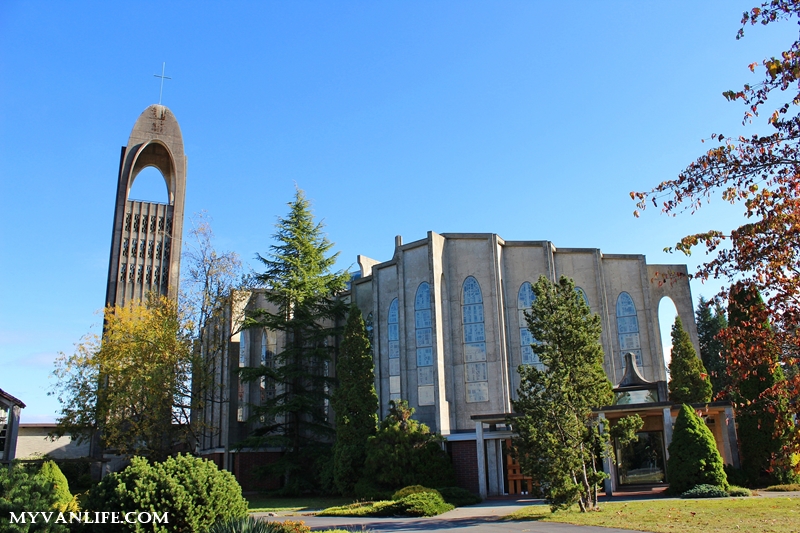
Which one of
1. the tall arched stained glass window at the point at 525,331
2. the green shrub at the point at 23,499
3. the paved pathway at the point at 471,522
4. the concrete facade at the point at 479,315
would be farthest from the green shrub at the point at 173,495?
the tall arched stained glass window at the point at 525,331

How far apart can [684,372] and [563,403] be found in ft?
57.5

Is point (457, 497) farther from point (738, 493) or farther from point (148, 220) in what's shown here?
point (148, 220)

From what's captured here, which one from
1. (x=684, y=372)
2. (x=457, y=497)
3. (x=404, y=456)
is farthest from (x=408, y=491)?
(x=684, y=372)

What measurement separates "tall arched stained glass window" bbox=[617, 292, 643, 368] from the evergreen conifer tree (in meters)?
12.9

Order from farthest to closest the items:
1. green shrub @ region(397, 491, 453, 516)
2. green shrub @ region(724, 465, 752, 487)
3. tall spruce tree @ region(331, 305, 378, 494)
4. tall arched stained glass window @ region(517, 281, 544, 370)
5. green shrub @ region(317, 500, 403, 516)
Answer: tall arched stained glass window @ region(517, 281, 544, 370) < tall spruce tree @ region(331, 305, 378, 494) < green shrub @ region(724, 465, 752, 487) < green shrub @ region(317, 500, 403, 516) < green shrub @ region(397, 491, 453, 516)

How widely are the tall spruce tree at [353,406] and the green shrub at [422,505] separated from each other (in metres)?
7.68

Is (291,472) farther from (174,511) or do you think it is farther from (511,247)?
(174,511)

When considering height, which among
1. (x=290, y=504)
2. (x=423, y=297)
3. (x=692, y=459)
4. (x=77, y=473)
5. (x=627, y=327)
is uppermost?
(x=423, y=297)

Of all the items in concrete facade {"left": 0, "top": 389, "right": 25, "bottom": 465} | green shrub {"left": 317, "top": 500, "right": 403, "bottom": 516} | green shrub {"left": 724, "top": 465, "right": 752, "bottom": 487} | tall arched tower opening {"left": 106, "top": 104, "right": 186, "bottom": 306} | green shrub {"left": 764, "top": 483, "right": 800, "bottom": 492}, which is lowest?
green shrub {"left": 317, "top": 500, "right": 403, "bottom": 516}

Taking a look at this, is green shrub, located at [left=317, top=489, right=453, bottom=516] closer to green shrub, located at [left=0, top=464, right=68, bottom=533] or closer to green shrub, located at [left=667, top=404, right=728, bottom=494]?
green shrub, located at [left=667, top=404, right=728, bottom=494]

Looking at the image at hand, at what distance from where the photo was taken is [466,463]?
92.1ft

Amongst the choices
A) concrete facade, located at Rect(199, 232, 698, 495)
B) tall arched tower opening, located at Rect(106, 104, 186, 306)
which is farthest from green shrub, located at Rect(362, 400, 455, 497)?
tall arched tower opening, located at Rect(106, 104, 186, 306)

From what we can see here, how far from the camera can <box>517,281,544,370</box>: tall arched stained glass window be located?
32344 millimetres

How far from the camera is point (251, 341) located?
4247 cm
